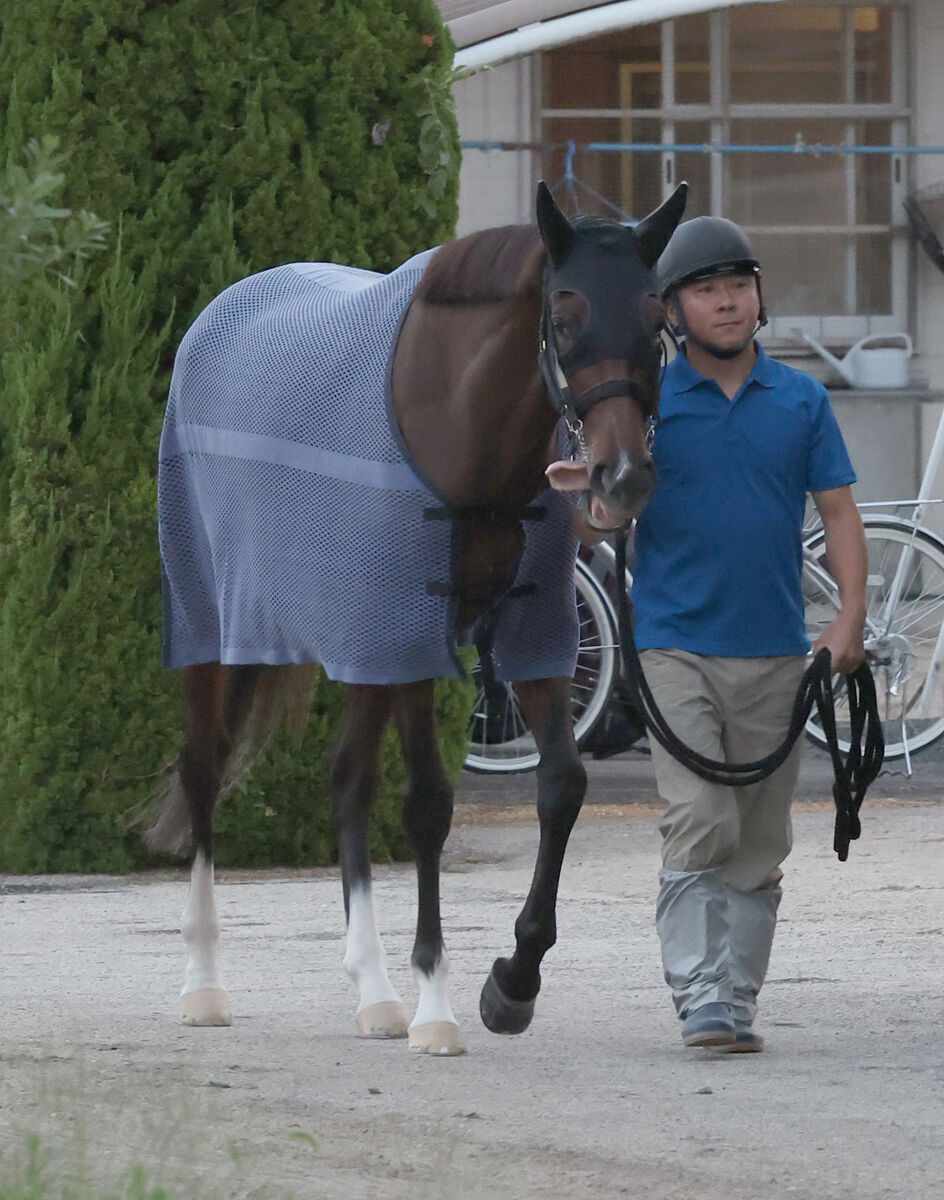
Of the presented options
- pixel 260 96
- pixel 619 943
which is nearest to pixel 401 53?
pixel 260 96

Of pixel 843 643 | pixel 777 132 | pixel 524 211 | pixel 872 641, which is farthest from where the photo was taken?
pixel 777 132

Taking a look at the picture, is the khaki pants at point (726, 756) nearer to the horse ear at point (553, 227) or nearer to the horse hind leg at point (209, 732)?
the horse ear at point (553, 227)

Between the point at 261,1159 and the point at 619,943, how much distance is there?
8.25 ft

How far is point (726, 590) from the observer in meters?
4.69

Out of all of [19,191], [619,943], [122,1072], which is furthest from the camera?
[619,943]

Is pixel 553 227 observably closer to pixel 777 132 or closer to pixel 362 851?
pixel 362 851

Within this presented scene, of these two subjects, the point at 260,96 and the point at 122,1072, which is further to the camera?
the point at 260,96

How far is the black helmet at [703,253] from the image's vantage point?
15.2 ft

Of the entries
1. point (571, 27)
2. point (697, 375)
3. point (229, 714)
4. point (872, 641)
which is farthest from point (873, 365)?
point (697, 375)

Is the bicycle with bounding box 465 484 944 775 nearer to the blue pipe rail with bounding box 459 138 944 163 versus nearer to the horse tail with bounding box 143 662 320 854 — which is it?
the horse tail with bounding box 143 662 320 854

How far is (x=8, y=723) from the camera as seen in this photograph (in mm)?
7000

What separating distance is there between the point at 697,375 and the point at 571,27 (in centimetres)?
778

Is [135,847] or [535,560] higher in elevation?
[535,560]

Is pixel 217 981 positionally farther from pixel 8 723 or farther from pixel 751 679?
pixel 8 723
